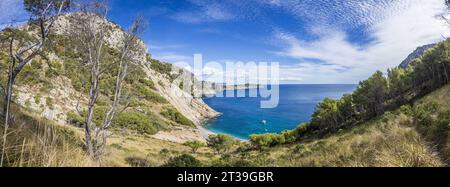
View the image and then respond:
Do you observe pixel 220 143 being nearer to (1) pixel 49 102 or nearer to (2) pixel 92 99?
(1) pixel 49 102

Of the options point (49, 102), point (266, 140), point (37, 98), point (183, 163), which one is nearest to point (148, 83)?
point (49, 102)

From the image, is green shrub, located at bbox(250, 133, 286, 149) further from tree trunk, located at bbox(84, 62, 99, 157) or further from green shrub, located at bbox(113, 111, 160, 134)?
tree trunk, located at bbox(84, 62, 99, 157)

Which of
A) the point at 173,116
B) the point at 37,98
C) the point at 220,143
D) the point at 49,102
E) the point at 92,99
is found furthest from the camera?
the point at 173,116

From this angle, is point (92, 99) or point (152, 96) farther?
point (152, 96)

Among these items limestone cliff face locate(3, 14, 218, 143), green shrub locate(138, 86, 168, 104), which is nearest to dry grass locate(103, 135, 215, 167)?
limestone cliff face locate(3, 14, 218, 143)

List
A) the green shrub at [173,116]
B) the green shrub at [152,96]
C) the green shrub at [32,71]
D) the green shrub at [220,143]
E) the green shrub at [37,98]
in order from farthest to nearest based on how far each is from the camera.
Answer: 1. the green shrub at [152,96]
2. the green shrub at [173,116]
3. the green shrub at [32,71]
4. the green shrub at [220,143]
5. the green shrub at [37,98]

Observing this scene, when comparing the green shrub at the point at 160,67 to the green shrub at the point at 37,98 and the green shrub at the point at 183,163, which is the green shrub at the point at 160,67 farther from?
the green shrub at the point at 183,163

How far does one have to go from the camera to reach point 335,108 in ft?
125

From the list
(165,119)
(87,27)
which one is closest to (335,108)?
(165,119)

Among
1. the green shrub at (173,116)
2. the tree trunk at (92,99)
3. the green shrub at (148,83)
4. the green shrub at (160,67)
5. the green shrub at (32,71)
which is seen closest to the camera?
the tree trunk at (92,99)

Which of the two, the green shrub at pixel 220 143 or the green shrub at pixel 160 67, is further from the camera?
the green shrub at pixel 160 67

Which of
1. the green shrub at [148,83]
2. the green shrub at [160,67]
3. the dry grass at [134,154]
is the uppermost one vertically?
the green shrub at [160,67]

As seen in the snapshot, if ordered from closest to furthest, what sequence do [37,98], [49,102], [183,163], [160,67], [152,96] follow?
[183,163]
[37,98]
[49,102]
[152,96]
[160,67]

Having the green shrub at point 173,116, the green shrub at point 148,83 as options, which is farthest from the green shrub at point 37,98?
the green shrub at point 148,83
